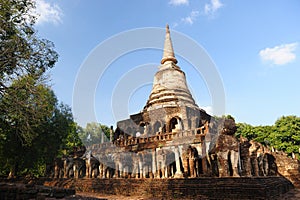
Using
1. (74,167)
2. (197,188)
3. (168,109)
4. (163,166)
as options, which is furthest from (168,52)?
(197,188)

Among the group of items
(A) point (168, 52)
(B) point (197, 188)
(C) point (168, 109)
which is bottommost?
(B) point (197, 188)

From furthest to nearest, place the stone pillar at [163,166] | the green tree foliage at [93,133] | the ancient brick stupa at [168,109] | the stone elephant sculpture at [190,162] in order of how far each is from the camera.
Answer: the green tree foliage at [93,133], the ancient brick stupa at [168,109], the stone pillar at [163,166], the stone elephant sculpture at [190,162]

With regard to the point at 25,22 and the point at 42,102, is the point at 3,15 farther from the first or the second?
the point at 42,102

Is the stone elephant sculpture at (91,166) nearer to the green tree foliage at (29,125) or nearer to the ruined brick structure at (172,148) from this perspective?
the ruined brick structure at (172,148)

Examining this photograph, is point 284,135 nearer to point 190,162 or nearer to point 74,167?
point 190,162

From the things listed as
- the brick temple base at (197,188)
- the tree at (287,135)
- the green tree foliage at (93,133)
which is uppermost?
the green tree foliage at (93,133)

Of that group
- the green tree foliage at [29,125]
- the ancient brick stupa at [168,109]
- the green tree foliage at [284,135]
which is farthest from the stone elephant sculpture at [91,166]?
Result: the green tree foliage at [284,135]

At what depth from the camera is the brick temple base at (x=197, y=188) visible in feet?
23.5

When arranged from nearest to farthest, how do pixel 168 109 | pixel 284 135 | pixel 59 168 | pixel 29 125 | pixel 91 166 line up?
pixel 29 125
pixel 91 166
pixel 59 168
pixel 168 109
pixel 284 135

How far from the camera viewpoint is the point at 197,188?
8.20 meters

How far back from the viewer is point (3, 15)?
961 cm

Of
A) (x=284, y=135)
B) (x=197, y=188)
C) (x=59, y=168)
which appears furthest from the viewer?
(x=284, y=135)

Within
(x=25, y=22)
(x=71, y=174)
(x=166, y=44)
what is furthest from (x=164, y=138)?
(x=166, y=44)

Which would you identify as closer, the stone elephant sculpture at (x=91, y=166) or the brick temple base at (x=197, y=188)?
the brick temple base at (x=197, y=188)
